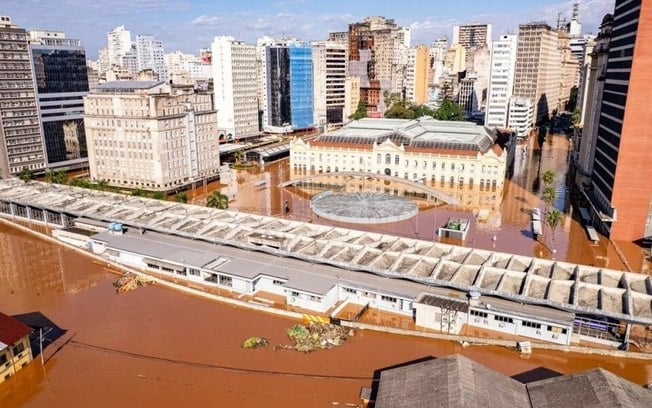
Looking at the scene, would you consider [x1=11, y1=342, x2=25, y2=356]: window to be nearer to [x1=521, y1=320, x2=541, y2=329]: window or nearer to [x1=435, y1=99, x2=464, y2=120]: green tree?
[x1=521, y1=320, x2=541, y2=329]: window

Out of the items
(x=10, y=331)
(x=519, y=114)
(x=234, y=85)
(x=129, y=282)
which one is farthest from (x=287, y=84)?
(x=10, y=331)

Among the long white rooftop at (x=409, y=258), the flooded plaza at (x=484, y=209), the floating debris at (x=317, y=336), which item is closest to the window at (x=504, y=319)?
the long white rooftop at (x=409, y=258)

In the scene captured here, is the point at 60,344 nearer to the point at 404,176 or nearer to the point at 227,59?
the point at 404,176

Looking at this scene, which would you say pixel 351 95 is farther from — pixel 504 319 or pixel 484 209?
pixel 504 319

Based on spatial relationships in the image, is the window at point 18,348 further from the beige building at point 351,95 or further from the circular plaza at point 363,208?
the beige building at point 351,95

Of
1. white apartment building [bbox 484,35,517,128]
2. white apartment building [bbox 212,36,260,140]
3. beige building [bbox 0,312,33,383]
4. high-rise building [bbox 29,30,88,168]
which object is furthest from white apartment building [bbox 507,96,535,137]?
beige building [bbox 0,312,33,383]

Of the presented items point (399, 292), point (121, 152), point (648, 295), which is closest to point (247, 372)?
point (399, 292)
